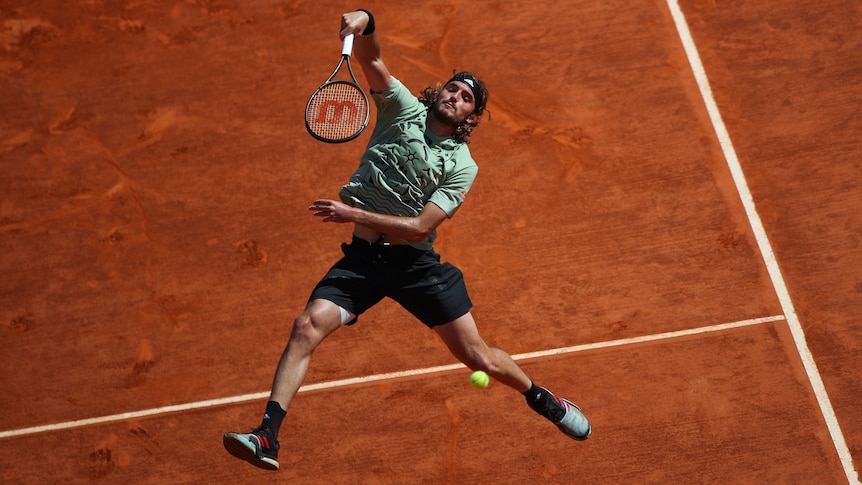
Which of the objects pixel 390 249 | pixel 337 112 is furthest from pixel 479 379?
pixel 337 112

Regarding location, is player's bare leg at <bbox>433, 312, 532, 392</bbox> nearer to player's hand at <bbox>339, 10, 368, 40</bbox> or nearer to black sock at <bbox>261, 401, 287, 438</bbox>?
black sock at <bbox>261, 401, 287, 438</bbox>

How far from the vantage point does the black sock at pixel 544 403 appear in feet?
21.7

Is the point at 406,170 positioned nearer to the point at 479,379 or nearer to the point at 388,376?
the point at 479,379

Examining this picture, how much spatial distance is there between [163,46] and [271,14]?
112 centimetres

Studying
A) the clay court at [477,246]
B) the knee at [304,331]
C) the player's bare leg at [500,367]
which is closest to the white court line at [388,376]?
the clay court at [477,246]

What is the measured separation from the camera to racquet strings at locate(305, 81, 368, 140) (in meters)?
6.31

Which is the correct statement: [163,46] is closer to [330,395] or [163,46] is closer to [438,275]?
[330,395]

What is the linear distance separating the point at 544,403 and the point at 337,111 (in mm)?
2354

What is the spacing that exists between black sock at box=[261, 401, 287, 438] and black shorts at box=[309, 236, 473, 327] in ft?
2.65

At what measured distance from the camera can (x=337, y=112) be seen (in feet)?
21.1

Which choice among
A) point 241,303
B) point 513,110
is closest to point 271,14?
point 513,110

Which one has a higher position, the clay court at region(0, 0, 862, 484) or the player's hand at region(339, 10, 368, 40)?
the player's hand at region(339, 10, 368, 40)

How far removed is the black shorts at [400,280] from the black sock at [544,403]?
0.77 m

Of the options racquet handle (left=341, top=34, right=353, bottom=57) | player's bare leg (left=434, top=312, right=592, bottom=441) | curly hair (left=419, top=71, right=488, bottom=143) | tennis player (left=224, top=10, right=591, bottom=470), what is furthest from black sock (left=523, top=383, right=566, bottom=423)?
racquet handle (left=341, top=34, right=353, bottom=57)
